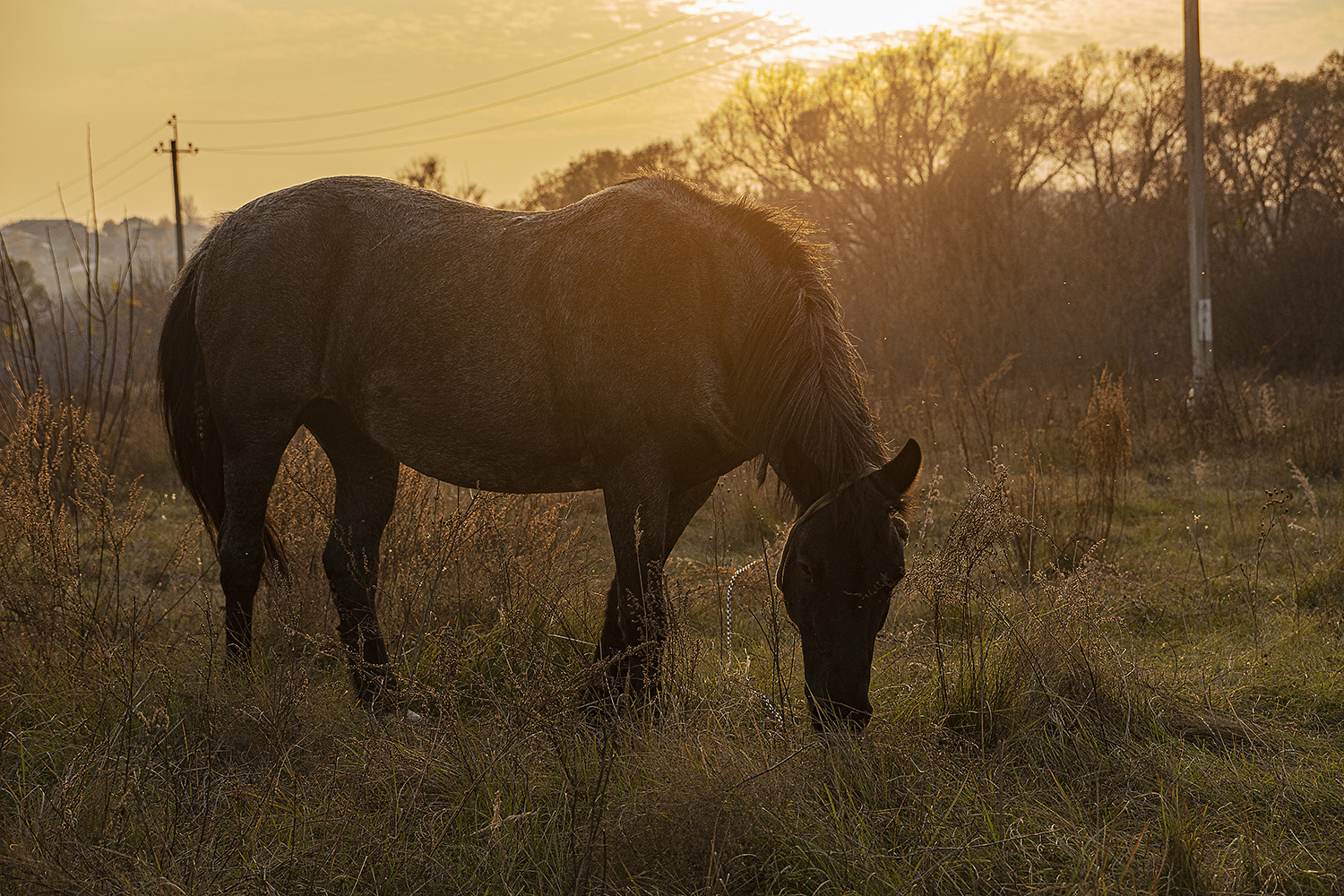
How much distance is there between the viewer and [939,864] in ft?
7.14

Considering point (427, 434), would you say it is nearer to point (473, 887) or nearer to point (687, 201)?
point (687, 201)

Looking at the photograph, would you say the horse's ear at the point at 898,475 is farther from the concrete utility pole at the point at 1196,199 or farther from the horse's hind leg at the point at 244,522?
the concrete utility pole at the point at 1196,199

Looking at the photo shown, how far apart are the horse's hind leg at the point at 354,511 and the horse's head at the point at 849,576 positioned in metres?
2.07

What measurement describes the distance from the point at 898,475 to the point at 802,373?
481 millimetres

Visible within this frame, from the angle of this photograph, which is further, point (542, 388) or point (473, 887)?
point (542, 388)

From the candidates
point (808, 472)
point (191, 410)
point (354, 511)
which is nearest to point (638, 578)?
point (808, 472)

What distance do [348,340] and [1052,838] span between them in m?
3.13

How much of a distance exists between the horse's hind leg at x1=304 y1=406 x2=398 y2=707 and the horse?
10 millimetres

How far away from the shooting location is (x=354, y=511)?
4168 millimetres

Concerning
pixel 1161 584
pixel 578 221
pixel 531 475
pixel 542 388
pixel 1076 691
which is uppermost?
pixel 578 221

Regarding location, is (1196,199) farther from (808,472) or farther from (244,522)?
(244,522)

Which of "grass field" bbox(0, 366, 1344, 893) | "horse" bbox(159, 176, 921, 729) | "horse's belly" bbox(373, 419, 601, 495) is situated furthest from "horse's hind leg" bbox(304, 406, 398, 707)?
"horse's belly" bbox(373, 419, 601, 495)

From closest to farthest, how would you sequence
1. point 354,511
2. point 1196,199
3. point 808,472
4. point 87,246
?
point 808,472
point 354,511
point 87,246
point 1196,199

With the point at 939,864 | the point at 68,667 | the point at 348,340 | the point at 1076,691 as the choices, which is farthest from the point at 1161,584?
the point at 68,667
